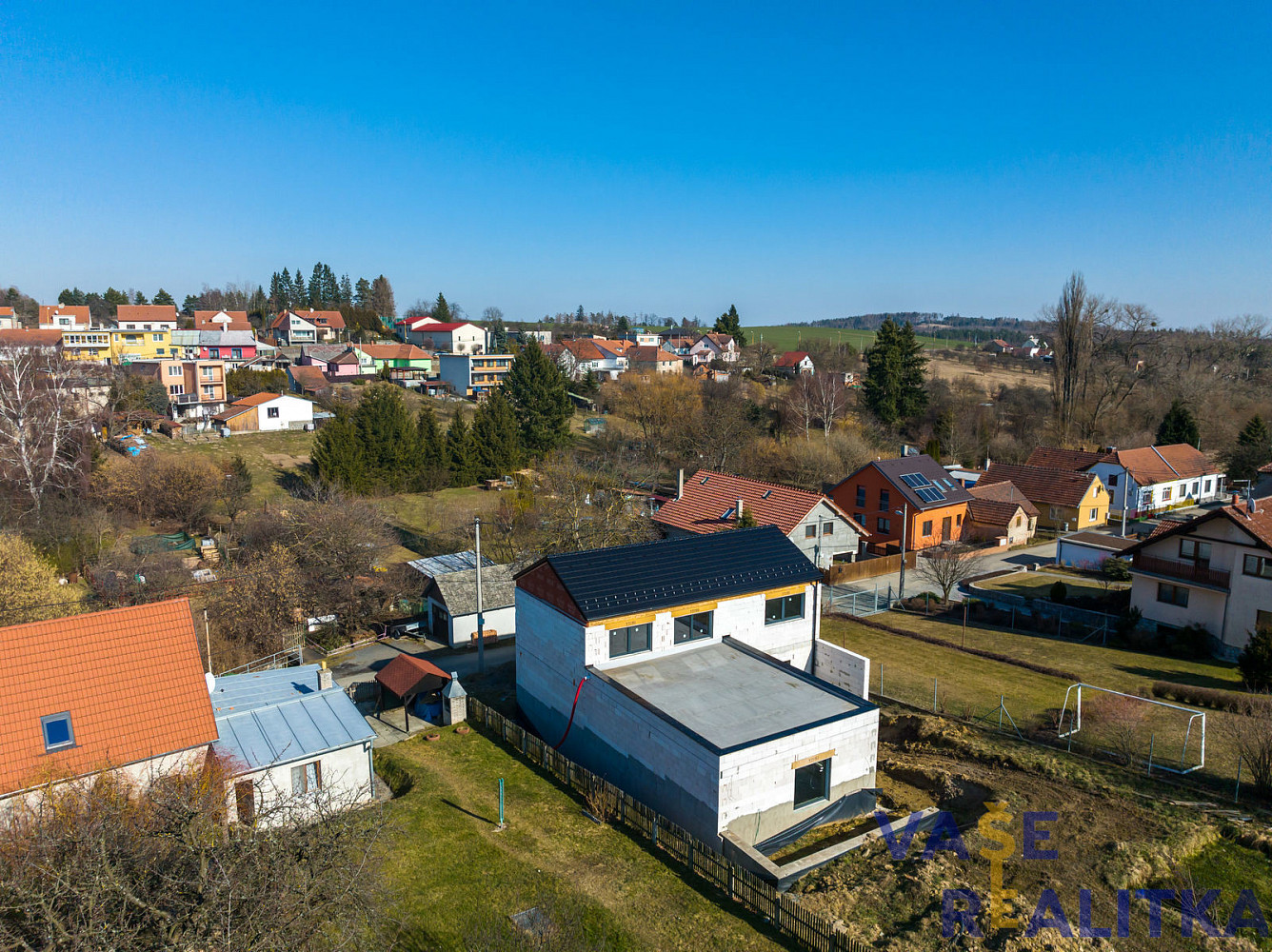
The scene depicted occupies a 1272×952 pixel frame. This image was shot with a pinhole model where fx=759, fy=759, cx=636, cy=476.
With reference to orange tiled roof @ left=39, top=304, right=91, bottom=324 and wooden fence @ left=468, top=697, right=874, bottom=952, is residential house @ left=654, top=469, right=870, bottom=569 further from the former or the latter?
orange tiled roof @ left=39, top=304, right=91, bottom=324

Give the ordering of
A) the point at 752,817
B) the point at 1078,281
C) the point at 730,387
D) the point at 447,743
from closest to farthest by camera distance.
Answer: the point at 752,817, the point at 447,743, the point at 1078,281, the point at 730,387

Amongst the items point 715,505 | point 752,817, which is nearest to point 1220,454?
point 715,505

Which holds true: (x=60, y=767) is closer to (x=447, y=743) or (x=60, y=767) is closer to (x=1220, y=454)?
(x=447, y=743)

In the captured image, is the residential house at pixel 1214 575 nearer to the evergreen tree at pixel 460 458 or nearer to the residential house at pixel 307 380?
the evergreen tree at pixel 460 458

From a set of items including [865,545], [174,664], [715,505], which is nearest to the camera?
[174,664]

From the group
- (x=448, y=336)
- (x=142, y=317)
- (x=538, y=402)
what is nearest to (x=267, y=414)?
(x=538, y=402)

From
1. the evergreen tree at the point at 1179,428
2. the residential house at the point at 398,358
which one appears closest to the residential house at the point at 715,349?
the residential house at the point at 398,358
